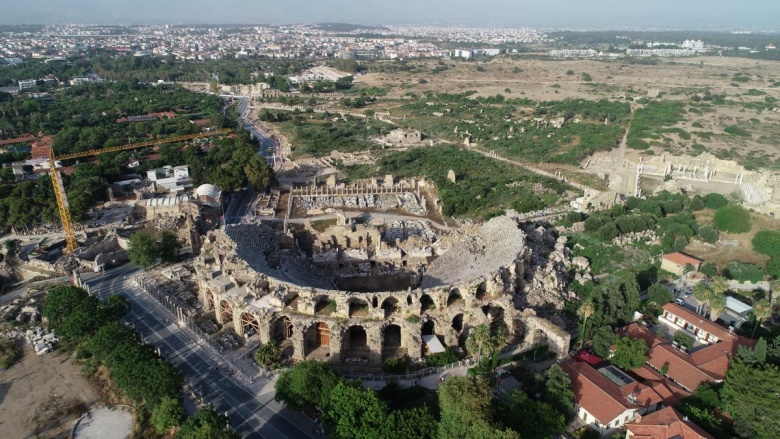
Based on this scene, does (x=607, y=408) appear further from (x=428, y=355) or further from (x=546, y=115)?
(x=546, y=115)

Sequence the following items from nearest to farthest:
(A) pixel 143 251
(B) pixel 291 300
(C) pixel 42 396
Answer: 1. (C) pixel 42 396
2. (B) pixel 291 300
3. (A) pixel 143 251

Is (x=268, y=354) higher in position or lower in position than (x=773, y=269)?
lower

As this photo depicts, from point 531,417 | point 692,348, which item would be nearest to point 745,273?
point 692,348

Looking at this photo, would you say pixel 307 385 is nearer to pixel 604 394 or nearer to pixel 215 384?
pixel 215 384

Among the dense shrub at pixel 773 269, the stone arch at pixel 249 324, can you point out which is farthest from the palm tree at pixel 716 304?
the stone arch at pixel 249 324

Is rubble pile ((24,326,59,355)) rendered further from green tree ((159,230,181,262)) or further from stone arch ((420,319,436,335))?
stone arch ((420,319,436,335))

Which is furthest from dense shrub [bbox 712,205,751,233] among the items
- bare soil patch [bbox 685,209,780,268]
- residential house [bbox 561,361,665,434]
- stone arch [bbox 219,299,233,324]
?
stone arch [bbox 219,299,233,324]
